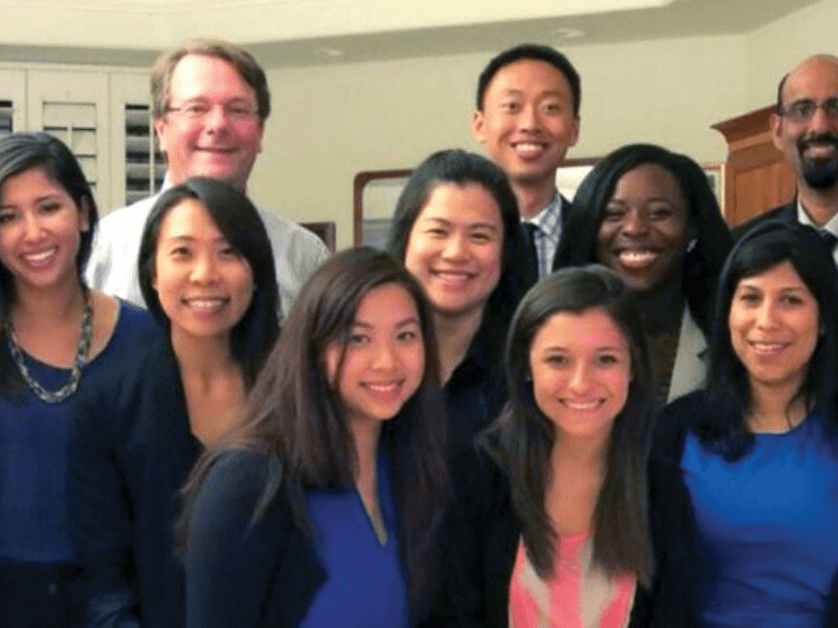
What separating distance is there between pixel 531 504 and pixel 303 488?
42cm

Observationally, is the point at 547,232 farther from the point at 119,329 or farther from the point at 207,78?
the point at 119,329

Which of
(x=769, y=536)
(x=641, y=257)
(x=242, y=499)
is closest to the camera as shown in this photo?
(x=242, y=499)

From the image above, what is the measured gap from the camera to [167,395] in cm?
249

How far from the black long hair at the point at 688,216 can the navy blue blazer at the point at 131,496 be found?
37.4 inches

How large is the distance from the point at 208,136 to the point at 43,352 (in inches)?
30.7

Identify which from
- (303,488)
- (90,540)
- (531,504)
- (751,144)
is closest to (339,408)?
(303,488)

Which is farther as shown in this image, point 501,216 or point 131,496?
point 501,216

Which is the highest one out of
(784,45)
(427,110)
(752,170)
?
(784,45)

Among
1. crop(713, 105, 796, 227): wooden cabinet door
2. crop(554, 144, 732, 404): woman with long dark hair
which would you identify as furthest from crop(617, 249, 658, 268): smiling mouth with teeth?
crop(713, 105, 796, 227): wooden cabinet door

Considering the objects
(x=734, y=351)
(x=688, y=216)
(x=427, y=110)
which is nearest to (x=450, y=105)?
(x=427, y=110)

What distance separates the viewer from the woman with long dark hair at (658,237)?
2.97 meters

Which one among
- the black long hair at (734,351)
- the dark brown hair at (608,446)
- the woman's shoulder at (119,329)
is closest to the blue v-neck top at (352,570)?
the dark brown hair at (608,446)

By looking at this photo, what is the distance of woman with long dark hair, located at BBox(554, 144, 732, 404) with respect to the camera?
2.97m

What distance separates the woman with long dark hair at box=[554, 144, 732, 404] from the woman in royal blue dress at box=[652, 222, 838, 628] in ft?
0.85
